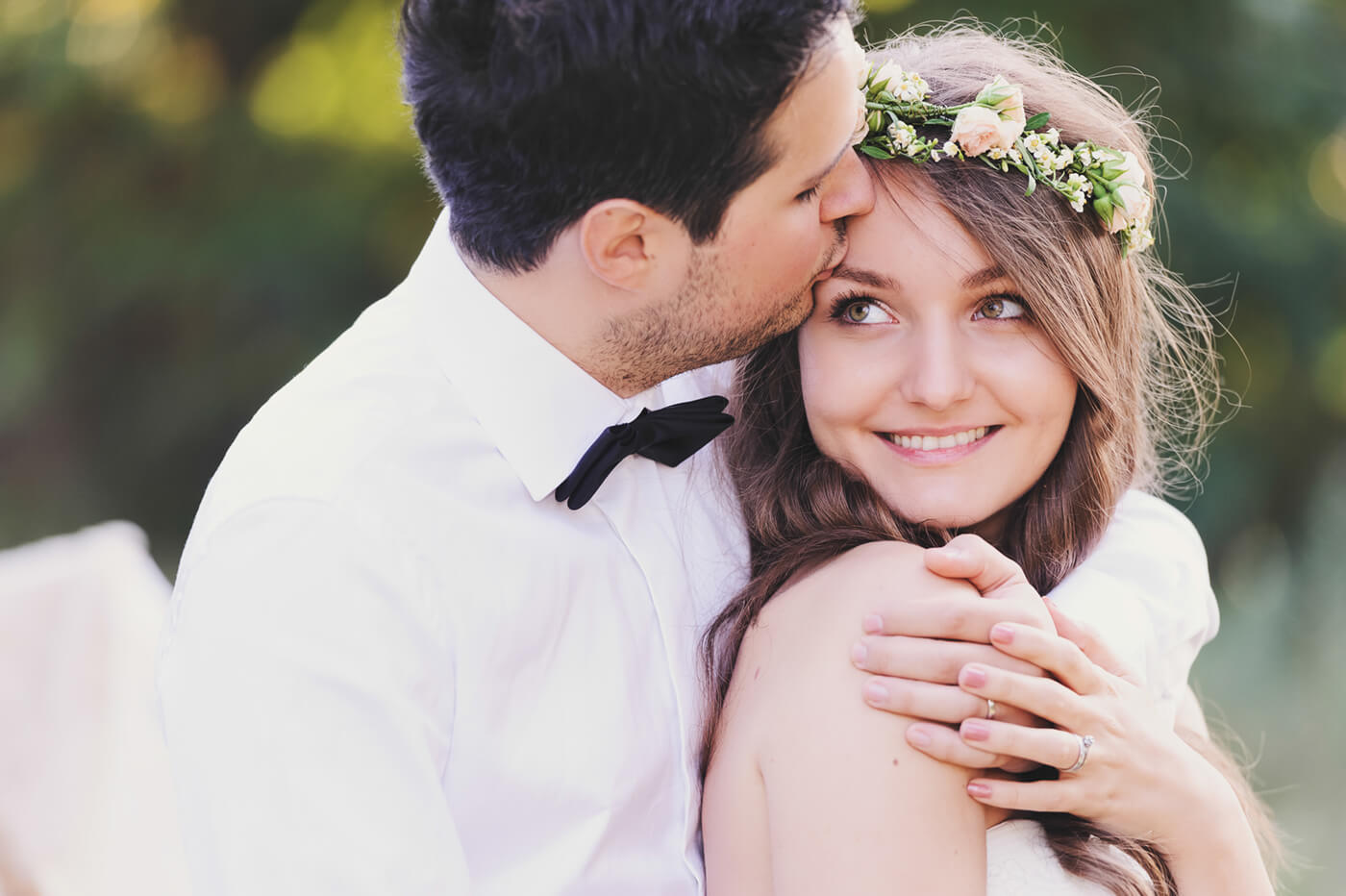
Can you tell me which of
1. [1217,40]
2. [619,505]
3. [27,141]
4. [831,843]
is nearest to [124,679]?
[619,505]

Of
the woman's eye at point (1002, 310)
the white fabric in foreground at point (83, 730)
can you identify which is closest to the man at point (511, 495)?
the woman's eye at point (1002, 310)

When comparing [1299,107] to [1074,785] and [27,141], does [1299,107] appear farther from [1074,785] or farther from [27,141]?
[27,141]

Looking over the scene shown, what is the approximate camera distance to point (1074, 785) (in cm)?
185

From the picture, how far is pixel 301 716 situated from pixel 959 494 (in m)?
1.16

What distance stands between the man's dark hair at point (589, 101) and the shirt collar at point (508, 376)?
3.3 inches

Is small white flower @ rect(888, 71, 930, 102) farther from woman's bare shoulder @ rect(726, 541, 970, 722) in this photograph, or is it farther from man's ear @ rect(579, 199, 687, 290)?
woman's bare shoulder @ rect(726, 541, 970, 722)

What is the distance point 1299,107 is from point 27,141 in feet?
21.1

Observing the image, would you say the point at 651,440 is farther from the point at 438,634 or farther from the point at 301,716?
the point at 301,716

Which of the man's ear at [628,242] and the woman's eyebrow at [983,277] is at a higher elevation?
the man's ear at [628,242]

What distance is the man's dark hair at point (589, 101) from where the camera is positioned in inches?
71.9

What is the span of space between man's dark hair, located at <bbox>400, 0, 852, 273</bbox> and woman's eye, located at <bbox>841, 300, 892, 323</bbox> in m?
0.31

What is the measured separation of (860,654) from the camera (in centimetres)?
185

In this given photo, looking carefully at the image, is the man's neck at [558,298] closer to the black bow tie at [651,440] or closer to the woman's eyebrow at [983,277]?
the black bow tie at [651,440]

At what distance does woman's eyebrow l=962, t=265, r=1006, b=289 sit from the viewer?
2.10m
